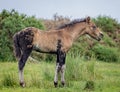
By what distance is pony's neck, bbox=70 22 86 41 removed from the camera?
50.1 feet

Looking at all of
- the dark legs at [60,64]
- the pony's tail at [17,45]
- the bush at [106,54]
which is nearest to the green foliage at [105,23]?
the bush at [106,54]

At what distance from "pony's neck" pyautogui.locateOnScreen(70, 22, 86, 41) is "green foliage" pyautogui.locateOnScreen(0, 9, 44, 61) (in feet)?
36.0

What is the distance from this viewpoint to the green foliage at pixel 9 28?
2586 cm

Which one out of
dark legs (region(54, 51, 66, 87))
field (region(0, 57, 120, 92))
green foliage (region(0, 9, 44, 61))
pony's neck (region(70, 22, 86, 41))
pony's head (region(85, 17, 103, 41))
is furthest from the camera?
green foliage (region(0, 9, 44, 61))

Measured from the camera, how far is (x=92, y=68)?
17266mm

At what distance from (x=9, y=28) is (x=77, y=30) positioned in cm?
1160

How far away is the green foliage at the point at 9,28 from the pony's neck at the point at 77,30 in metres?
11.0

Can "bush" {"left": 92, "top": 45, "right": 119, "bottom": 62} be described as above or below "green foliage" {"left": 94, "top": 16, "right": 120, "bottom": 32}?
below

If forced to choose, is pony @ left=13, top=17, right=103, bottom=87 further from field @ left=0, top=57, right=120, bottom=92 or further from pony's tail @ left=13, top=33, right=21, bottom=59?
field @ left=0, top=57, right=120, bottom=92

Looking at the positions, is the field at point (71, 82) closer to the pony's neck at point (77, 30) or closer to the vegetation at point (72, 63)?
the vegetation at point (72, 63)

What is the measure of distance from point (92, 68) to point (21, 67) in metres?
3.78

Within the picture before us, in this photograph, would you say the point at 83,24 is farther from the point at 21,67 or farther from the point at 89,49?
the point at 89,49

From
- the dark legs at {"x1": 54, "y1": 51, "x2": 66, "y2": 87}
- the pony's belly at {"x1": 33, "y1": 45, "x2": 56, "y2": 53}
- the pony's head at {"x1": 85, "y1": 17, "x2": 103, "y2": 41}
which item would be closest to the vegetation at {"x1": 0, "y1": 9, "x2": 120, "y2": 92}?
the dark legs at {"x1": 54, "y1": 51, "x2": 66, "y2": 87}

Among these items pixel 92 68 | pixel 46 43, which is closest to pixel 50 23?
pixel 92 68
